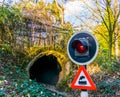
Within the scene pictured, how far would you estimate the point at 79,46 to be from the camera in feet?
16.1

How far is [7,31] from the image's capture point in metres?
11.6

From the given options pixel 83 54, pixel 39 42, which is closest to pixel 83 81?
pixel 83 54

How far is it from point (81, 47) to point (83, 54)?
149 millimetres

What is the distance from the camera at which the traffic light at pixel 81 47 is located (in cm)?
489

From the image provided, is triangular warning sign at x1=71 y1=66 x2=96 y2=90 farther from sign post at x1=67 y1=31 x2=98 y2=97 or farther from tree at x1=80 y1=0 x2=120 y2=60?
tree at x1=80 y1=0 x2=120 y2=60

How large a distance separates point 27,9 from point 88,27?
13.4ft

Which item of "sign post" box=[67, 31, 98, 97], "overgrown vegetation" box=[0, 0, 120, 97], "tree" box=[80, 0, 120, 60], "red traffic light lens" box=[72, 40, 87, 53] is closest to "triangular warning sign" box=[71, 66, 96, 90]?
"sign post" box=[67, 31, 98, 97]

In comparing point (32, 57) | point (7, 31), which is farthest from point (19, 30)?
point (32, 57)

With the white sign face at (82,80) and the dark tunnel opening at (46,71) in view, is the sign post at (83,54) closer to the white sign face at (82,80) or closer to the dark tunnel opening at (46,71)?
the white sign face at (82,80)

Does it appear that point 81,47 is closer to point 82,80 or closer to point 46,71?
point 82,80

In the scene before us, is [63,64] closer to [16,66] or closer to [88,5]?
[16,66]

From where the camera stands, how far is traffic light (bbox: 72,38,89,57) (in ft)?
16.0

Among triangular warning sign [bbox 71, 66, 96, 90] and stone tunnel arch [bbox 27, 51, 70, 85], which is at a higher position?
triangular warning sign [bbox 71, 66, 96, 90]

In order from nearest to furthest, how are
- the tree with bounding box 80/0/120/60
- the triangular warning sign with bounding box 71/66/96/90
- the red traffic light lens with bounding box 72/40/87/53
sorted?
the red traffic light lens with bounding box 72/40/87/53, the triangular warning sign with bounding box 71/66/96/90, the tree with bounding box 80/0/120/60
